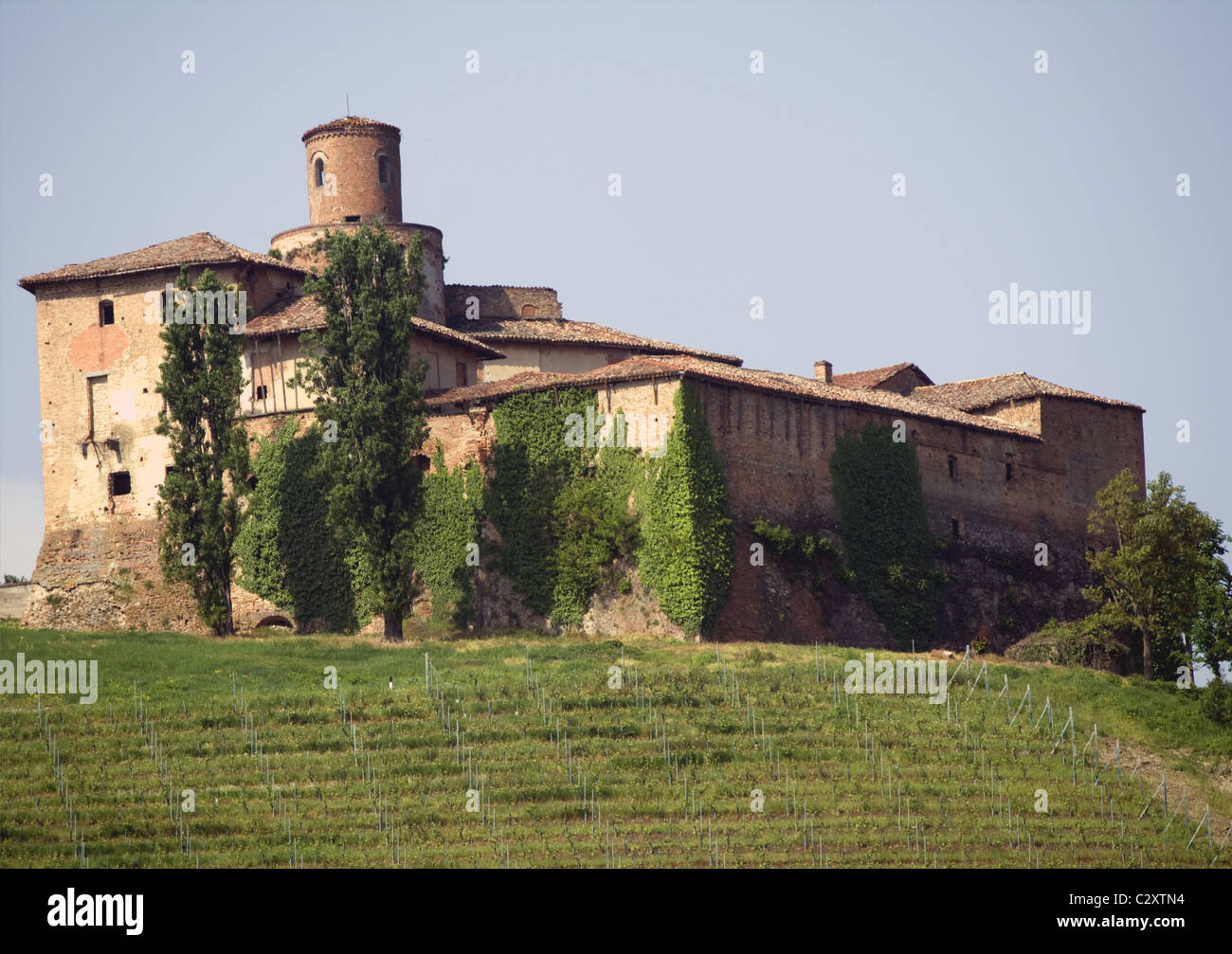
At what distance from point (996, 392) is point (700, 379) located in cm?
1504

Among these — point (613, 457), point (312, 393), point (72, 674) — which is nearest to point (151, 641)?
point (72, 674)

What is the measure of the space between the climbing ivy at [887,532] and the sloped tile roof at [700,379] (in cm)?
131

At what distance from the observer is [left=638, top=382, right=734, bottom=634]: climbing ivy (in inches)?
1976

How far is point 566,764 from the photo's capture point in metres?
39.9

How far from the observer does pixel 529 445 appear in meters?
53.0

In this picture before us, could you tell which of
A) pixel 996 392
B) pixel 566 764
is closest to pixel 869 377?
pixel 996 392

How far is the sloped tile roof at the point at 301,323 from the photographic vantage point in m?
53.7

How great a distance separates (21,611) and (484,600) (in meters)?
12.9

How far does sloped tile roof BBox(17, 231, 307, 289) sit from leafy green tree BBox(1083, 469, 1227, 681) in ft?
72.9

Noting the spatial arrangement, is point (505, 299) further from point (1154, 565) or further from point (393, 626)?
point (1154, 565)

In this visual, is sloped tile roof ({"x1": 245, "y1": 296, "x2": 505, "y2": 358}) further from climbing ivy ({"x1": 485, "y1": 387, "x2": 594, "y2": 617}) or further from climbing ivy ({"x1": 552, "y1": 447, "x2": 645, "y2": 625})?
climbing ivy ({"x1": 552, "y1": 447, "x2": 645, "y2": 625})

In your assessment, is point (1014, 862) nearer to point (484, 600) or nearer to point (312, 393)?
point (484, 600)

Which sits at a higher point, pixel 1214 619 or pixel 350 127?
pixel 350 127

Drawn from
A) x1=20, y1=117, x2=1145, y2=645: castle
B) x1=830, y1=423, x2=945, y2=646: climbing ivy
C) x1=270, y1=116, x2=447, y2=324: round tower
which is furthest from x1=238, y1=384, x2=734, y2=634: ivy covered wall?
x1=270, y1=116, x2=447, y2=324: round tower
